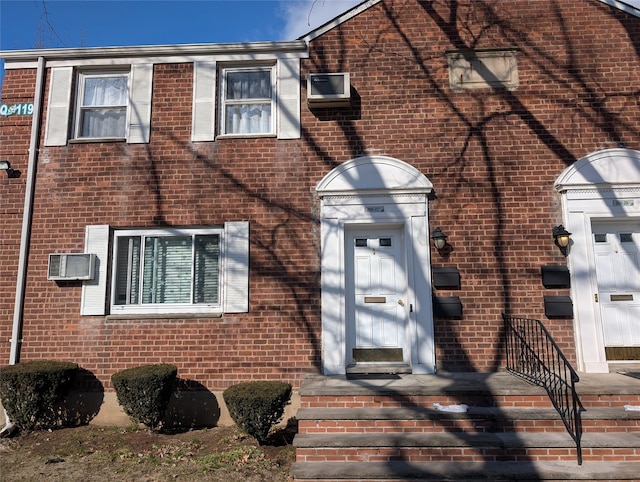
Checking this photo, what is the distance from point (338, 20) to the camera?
24.5 ft

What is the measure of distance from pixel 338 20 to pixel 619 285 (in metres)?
5.87

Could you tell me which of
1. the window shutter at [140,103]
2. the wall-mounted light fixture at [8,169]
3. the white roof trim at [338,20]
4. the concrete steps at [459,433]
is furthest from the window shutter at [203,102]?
the concrete steps at [459,433]

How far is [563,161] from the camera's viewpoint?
7055 millimetres

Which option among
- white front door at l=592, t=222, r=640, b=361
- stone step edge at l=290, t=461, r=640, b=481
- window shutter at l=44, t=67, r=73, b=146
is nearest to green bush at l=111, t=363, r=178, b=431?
stone step edge at l=290, t=461, r=640, b=481

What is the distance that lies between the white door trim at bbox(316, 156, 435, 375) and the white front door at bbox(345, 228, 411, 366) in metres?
0.20

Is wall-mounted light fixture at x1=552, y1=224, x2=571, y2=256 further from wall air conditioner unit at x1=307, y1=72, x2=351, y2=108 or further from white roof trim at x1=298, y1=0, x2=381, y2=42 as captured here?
white roof trim at x1=298, y1=0, x2=381, y2=42

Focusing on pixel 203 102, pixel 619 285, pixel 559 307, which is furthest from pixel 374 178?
pixel 619 285

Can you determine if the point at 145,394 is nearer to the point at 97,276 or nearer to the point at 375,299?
the point at 97,276

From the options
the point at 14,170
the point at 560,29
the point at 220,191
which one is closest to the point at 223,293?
the point at 220,191

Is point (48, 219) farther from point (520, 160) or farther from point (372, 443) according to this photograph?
point (520, 160)

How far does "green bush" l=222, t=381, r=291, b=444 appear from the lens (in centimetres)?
554

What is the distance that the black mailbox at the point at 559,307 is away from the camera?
21.8 ft

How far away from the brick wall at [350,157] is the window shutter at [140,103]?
0.37ft

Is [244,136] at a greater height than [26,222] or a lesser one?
greater
